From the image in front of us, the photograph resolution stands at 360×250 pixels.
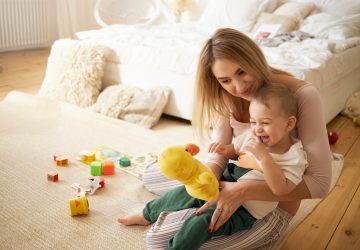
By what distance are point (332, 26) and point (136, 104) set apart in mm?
1656

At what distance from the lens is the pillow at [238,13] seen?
3.33 metres

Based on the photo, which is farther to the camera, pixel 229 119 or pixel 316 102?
pixel 229 119

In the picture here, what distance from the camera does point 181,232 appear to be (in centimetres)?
108

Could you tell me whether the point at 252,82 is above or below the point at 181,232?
above

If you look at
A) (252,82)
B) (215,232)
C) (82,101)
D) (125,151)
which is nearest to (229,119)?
(252,82)

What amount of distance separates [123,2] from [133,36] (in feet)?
6.22

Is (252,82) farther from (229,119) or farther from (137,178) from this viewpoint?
(137,178)

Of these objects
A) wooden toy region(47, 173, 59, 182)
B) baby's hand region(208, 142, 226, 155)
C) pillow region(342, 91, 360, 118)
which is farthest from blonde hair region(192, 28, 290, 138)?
pillow region(342, 91, 360, 118)

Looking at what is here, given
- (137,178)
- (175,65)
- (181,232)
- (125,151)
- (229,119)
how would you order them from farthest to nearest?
(175,65)
(125,151)
(137,178)
(229,119)
(181,232)

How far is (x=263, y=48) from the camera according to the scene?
2469mm

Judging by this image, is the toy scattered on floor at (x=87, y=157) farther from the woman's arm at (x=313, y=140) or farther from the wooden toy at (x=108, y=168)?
the woman's arm at (x=313, y=140)

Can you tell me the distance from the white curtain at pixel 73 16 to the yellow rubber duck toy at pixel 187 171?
406 cm

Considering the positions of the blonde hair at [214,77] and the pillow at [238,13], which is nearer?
the blonde hair at [214,77]

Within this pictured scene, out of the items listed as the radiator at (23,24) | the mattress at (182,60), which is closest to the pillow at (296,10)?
the mattress at (182,60)
